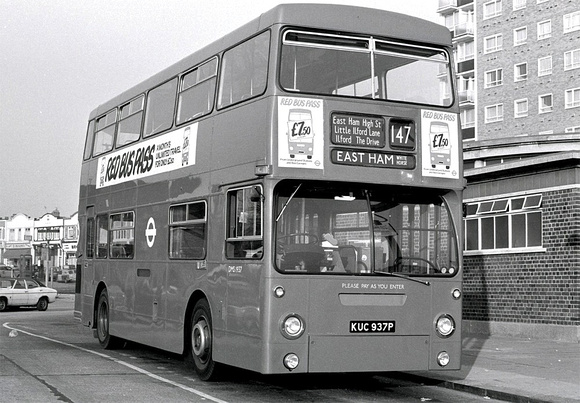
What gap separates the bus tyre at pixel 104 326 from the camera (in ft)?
54.6

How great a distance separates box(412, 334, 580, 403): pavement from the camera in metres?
11.3

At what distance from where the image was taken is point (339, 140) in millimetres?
10383

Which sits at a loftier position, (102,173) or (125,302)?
(102,173)

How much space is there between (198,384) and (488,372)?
454cm

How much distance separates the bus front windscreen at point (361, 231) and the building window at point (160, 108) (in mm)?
4160

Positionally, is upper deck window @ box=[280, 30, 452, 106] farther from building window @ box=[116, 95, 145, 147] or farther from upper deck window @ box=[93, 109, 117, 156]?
upper deck window @ box=[93, 109, 117, 156]

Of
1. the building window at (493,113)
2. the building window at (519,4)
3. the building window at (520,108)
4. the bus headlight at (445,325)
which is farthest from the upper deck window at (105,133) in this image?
the building window at (493,113)

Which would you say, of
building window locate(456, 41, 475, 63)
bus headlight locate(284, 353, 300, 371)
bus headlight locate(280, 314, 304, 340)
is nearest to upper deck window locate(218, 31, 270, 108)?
bus headlight locate(280, 314, 304, 340)

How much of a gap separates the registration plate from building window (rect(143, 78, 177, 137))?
16.4ft

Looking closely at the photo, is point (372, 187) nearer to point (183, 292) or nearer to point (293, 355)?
point (293, 355)

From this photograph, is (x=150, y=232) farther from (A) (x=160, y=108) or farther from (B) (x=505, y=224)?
(B) (x=505, y=224)

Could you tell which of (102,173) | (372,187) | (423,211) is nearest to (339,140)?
(372,187)

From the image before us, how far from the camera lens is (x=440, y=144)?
11.0 m

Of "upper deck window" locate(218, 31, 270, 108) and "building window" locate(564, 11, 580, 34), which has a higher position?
"building window" locate(564, 11, 580, 34)
